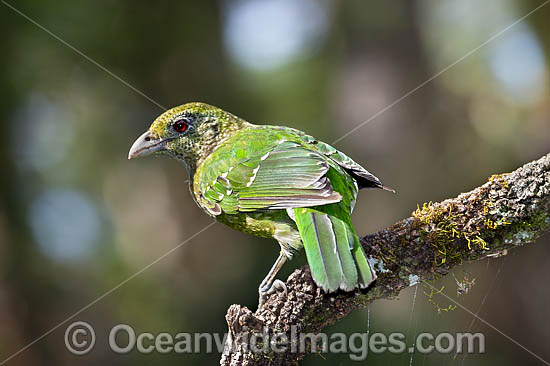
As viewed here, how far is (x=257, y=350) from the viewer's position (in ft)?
6.99

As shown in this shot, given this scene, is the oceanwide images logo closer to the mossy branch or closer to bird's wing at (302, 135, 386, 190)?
the mossy branch

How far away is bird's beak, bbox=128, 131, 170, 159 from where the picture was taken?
2939 millimetres

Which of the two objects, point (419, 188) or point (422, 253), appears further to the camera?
point (419, 188)

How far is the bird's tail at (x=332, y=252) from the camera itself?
1.89 m

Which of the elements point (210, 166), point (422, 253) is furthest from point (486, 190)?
point (210, 166)

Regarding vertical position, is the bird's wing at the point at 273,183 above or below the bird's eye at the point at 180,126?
below

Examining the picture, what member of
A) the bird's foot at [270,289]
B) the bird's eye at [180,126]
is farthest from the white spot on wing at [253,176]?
the bird's eye at [180,126]

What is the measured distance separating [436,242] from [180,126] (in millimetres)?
1488

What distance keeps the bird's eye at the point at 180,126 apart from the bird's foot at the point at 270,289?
108 centimetres

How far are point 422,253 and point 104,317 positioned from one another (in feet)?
19.4

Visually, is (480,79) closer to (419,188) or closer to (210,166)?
(419,188)

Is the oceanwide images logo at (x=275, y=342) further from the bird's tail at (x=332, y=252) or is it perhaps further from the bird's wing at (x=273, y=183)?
the bird's wing at (x=273, y=183)

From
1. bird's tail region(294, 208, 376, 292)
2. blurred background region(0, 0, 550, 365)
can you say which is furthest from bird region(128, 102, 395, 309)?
blurred background region(0, 0, 550, 365)

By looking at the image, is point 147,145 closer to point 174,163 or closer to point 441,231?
point 441,231
